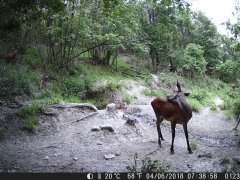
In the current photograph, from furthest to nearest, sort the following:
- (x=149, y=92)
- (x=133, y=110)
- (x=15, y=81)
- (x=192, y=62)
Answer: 1. (x=192, y=62)
2. (x=149, y=92)
3. (x=133, y=110)
4. (x=15, y=81)

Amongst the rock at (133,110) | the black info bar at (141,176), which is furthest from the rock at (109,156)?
the rock at (133,110)

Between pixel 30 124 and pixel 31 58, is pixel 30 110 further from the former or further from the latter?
pixel 31 58

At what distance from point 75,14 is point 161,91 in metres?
7.41

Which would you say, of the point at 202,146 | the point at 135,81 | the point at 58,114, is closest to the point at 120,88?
the point at 135,81

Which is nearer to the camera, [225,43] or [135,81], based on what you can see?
[135,81]

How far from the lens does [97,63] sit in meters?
23.5

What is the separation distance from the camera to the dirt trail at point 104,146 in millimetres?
8234

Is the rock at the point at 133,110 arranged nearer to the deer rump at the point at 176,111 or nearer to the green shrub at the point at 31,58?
the deer rump at the point at 176,111

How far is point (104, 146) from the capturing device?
10203 mm

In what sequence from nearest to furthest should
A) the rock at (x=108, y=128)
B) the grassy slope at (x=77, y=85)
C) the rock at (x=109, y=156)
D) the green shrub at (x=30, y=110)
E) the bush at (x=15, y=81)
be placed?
the rock at (x=109, y=156) < the rock at (x=108, y=128) < the green shrub at (x=30, y=110) < the bush at (x=15, y=81) < the grassy slope at (x=77, y=85)

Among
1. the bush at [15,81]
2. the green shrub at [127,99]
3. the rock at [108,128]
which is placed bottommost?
A: the green shrub at [127,99]

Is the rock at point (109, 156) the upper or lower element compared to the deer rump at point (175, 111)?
lower

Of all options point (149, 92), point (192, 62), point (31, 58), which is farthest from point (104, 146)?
point (192, 62)

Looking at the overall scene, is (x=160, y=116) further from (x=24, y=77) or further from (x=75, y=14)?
(x=75, y=14)
